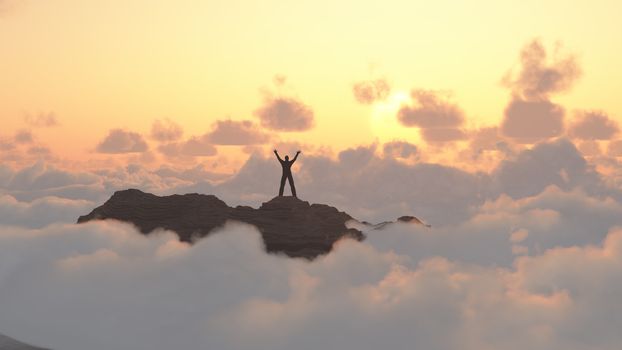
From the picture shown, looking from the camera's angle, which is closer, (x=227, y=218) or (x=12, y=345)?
(x=227, y=218)

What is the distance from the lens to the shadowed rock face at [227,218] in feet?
187

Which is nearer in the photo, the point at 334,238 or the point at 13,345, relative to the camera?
the point at 334,238

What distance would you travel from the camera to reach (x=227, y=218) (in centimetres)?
5784

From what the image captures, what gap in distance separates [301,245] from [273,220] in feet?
11.2

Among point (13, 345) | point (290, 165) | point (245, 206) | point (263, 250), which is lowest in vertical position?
point (13, 345)

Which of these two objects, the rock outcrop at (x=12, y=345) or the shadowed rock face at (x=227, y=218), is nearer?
the shadowed rock face at (x=227, y=218)

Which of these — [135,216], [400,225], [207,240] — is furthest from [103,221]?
[400,225]

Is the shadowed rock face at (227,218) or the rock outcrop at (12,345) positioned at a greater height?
the shadowed rock face at (227,218)

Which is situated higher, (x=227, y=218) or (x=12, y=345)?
(x=227, y=218)

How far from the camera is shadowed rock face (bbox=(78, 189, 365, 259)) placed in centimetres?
5688

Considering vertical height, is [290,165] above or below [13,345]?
above

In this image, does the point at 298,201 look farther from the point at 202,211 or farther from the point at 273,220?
the point at 202,211

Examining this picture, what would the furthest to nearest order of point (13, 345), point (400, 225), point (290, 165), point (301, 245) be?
point (13, 345), point (400, 225), point (290, 165), point (301, 245)

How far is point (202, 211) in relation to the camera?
5825cm
